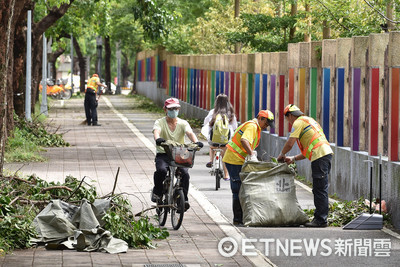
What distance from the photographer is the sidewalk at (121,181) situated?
10.2 meters

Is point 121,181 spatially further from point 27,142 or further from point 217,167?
point 27,142

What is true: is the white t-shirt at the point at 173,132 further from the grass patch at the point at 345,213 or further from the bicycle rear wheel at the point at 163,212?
the grass patch at the point at 345,213

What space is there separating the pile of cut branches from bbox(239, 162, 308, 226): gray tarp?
148cm

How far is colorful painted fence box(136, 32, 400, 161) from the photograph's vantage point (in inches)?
564

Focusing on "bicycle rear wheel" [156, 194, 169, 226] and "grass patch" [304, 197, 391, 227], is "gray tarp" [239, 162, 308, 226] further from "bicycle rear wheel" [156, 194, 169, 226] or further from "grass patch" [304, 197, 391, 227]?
"bicycle rear wheel" [156, 194, 169, 226]

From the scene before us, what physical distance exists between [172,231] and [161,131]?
138cm

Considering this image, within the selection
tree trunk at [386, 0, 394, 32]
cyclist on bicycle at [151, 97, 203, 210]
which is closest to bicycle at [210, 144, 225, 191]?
cyclist on bicycle at [151, 97, 203, 210]

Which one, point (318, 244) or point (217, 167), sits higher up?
point (217, 167)

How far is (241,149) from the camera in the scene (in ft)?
43.5

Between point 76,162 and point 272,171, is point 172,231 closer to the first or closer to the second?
point 272,171

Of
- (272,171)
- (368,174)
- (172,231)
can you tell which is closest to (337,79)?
(368,174)

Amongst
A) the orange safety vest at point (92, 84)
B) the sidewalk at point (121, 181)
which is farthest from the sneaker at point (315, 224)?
the orange safety vest at point (92, 84)

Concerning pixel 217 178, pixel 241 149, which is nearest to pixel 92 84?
pixel 217 178

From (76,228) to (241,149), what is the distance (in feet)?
9.11
